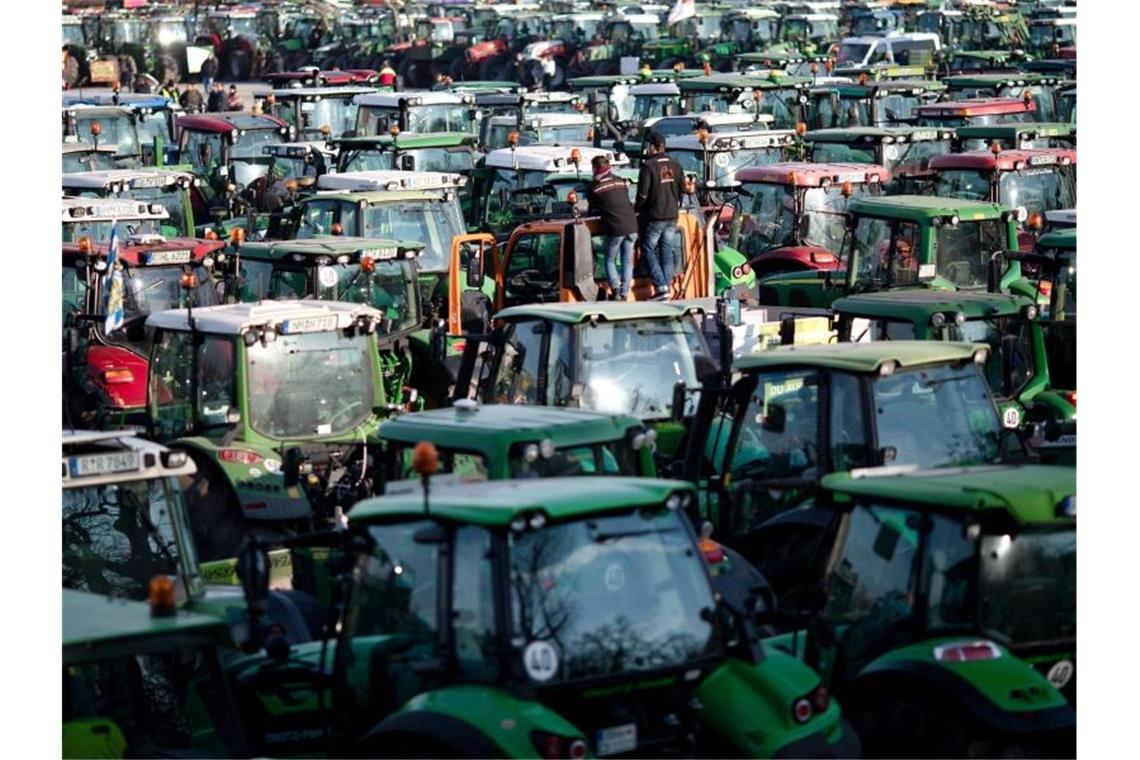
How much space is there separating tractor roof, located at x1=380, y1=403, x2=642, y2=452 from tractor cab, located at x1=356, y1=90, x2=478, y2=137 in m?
21.4

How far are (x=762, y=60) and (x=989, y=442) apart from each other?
112ft

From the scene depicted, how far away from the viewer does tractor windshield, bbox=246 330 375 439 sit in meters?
15.0

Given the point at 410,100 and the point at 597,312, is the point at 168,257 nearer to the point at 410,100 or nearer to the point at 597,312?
the point at 597,312

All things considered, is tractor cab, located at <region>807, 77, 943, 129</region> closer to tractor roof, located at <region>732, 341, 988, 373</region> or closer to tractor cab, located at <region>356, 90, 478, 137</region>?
tractor cab, located at <region>356, 90, 478, 137</region>

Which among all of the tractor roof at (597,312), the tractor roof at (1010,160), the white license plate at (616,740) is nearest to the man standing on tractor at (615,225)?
the tractor roof at (597,312)

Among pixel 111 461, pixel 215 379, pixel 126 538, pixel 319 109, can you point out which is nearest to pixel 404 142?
pixel 319 109

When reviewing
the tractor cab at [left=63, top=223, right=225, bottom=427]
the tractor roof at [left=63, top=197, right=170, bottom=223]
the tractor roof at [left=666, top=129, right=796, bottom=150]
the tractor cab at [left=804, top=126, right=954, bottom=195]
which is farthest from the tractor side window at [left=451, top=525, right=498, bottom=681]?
the tractor cab at [left=804, top=126, right=954, bottom=195]

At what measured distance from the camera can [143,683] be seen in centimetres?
1004

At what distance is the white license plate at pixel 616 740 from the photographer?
9.34m

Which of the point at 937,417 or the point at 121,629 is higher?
the point at 937,417

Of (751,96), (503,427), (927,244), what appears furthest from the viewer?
(751,96)

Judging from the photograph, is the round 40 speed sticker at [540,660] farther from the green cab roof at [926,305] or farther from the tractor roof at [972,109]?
the tractor roof at [972,109]

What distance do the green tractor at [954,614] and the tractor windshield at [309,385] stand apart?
17.3ft

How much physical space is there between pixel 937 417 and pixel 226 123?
67.7 feet
